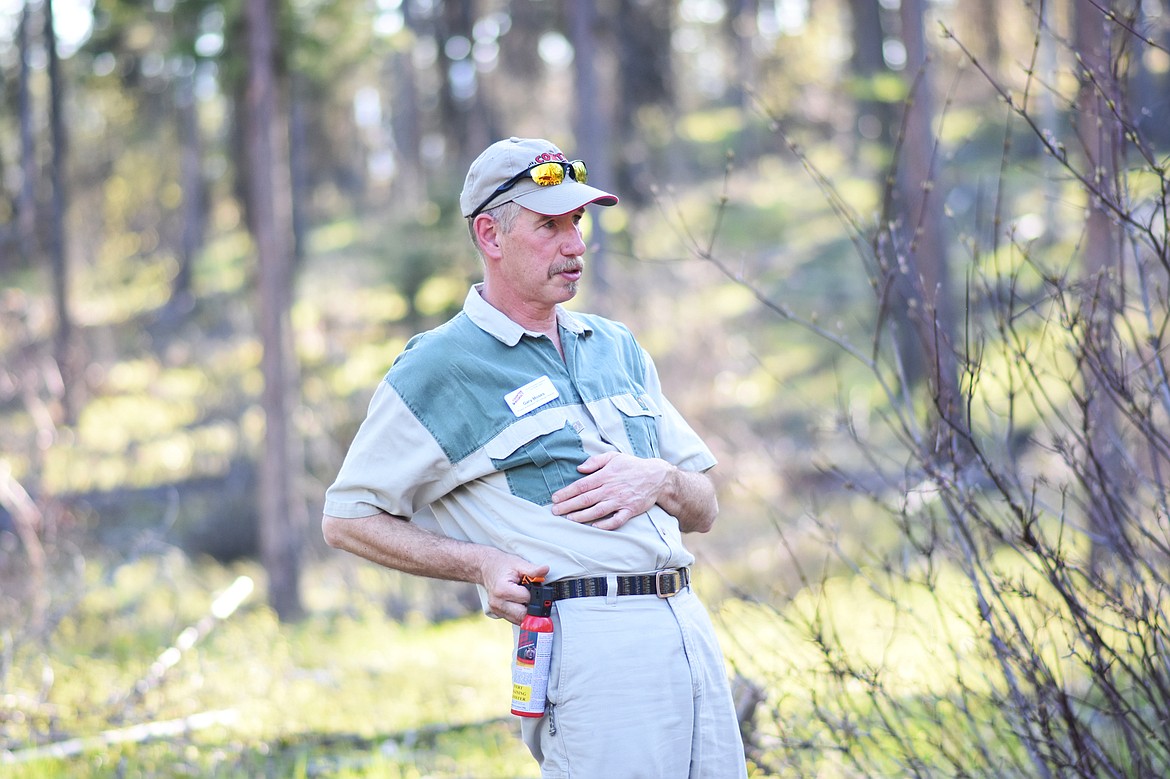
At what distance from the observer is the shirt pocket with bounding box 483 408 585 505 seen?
298cm

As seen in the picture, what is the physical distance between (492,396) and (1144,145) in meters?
1.89

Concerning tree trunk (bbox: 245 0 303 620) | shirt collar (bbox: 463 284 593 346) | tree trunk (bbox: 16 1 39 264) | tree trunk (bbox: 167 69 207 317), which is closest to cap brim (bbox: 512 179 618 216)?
shirt collar (bbox: 463 284 593 346)

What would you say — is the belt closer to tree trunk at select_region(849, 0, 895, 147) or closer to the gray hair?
the gray hair

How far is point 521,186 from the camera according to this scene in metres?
3.12

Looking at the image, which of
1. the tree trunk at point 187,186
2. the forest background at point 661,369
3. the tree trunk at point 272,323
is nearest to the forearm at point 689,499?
the forest background at point 661,369

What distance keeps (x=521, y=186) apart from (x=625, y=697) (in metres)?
1.34

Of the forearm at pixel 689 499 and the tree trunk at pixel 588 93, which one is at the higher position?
the tree trunk at pixel 588 93

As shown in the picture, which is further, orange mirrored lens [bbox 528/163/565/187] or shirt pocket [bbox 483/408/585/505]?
orange mirrored lens [bbox 528/163/565/187]

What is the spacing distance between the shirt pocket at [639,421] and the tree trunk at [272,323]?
996 cm

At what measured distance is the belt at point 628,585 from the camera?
2.91 metres

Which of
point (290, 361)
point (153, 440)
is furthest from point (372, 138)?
point (290, 361)

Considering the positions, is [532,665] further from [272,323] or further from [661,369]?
[661,369]

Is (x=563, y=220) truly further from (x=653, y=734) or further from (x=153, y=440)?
(x=153, y=440)

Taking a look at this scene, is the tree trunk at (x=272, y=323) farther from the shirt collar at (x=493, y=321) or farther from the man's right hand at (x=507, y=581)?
the man's right hand at (x=507, y=581)
